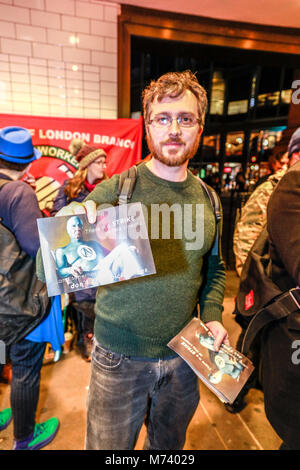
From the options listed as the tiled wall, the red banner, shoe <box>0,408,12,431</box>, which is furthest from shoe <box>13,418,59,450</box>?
the tiled wall

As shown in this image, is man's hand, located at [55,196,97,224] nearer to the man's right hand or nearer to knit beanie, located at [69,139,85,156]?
the man's right hand

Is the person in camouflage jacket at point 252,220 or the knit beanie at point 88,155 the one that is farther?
the knit beanie at point 88,155

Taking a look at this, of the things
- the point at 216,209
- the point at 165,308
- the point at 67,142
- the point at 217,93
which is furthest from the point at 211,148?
the point at 165,308

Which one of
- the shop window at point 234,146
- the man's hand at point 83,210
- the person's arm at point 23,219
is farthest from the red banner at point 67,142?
the shop window at point 234,146

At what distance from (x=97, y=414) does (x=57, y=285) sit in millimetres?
645

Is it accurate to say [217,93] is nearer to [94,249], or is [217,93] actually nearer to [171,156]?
[171,156]

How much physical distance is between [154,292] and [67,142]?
239 cm

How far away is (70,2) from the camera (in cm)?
→ 277

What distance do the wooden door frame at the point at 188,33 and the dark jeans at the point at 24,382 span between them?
8.76 feet

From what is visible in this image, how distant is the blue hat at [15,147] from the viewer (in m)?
1.53

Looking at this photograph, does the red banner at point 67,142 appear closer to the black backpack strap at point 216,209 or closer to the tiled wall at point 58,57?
the tiled wall at point 58,57

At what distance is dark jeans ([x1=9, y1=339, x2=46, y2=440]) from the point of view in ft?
5.13

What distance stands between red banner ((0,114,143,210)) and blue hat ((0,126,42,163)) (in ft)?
4.39

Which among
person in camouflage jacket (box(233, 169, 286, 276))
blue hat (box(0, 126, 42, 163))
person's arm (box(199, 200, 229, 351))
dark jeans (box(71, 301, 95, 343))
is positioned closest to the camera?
person's arm (box(199, 200, 229, 351))
